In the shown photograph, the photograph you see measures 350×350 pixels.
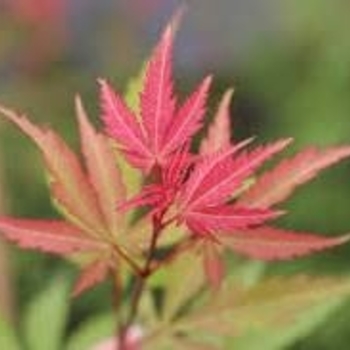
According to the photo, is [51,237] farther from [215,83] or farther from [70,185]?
[215,83]

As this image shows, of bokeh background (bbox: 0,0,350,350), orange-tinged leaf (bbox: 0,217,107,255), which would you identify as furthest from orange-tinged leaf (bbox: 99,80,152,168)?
bokeh background (bbox: 0,0,350,350)

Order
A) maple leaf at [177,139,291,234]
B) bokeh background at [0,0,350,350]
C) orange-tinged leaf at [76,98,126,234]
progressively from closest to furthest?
1. maple leaf at [177,139,291,234]
2. orange-tinged leaf at [76,98,126,234]
3. bokeh background at [0,0,350,350]

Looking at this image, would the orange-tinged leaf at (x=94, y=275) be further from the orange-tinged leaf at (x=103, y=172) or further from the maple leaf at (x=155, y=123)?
the maple leaf at (x=155, y=123)

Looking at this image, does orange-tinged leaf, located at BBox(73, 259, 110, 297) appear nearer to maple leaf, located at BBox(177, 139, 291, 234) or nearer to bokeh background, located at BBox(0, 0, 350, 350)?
maple leaf, located at BBox(177, 139, 291, 234)

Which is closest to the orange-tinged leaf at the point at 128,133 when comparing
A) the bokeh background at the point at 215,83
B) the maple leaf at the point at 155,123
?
the maple leaf at the point at 155,123

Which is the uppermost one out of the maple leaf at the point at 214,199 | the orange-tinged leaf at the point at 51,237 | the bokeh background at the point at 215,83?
the bokeh background at the point at 215,83

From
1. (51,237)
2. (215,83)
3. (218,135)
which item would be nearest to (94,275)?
(51,237)

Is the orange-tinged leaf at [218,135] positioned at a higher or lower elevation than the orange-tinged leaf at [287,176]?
higher

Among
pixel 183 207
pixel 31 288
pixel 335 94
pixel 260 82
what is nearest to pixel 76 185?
pixel 183 207
